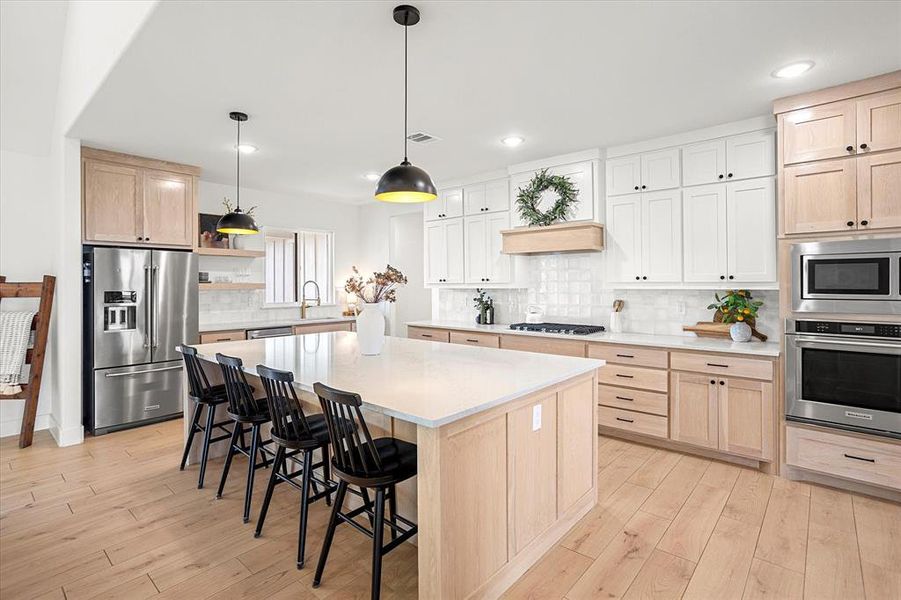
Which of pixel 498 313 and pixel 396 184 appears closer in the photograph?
pixel 396 184

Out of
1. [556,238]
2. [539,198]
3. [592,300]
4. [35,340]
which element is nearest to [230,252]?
[35,340]

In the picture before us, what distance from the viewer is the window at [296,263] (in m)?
6.17

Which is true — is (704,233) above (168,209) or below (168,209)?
below

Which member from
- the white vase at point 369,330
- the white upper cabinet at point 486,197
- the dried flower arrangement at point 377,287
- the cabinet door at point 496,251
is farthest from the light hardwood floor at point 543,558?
the white upper cabinet at point 486,197

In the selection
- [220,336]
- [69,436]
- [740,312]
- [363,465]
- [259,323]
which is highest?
[740,312]

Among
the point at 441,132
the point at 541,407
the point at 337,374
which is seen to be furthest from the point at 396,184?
the point at 441,132

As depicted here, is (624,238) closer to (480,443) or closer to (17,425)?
(480,443)

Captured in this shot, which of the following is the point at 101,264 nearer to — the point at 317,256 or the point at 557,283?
the point at 317,256

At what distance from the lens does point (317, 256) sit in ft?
22.0

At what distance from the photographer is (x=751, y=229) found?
3547 mm

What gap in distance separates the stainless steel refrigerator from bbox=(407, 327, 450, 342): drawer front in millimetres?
2336

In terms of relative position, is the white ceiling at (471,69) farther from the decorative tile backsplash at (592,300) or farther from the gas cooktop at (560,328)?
the gas cooktop at (560,328)

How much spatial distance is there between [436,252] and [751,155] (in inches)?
131

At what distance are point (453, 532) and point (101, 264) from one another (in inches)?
160
